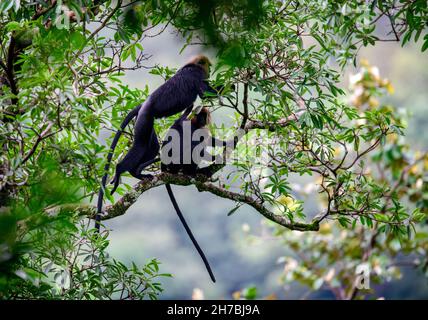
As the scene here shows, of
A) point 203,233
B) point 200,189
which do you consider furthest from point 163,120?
point 203,233

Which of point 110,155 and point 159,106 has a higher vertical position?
point 159,106

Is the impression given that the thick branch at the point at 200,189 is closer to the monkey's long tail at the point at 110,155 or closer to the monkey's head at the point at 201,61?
the monkey's long tail at the point at 110,155

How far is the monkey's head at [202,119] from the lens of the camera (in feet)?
10.9

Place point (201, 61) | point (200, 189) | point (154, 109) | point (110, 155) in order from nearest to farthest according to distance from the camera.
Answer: point (110, 155)
point (200, 189)
point (154, 109)
point (201, 61)

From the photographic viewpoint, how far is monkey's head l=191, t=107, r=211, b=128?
10.9ft

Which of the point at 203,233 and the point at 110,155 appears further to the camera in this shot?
the point at 203,233

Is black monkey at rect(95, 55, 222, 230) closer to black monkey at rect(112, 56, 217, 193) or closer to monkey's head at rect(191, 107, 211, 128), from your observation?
black monkey at rect(112, 56, 217, 193)

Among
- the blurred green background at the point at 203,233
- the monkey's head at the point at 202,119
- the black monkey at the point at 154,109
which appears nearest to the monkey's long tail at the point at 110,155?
the black monkey at the point at 154,109

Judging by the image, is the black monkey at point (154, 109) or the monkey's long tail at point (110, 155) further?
the black monkey at point (154, 109)

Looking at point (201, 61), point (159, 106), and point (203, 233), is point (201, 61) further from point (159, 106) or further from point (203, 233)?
point (203, 233)

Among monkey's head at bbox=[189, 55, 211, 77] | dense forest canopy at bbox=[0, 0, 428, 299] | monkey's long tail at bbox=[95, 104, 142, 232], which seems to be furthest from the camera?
monkey's head at bbox=[189, 55, 211, 77]

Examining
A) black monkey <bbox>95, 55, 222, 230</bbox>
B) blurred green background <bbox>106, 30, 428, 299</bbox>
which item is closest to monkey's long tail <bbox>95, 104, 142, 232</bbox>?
black monkey <bbox>95, 55, 222, 230</bbox>

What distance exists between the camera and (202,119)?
132 inches
